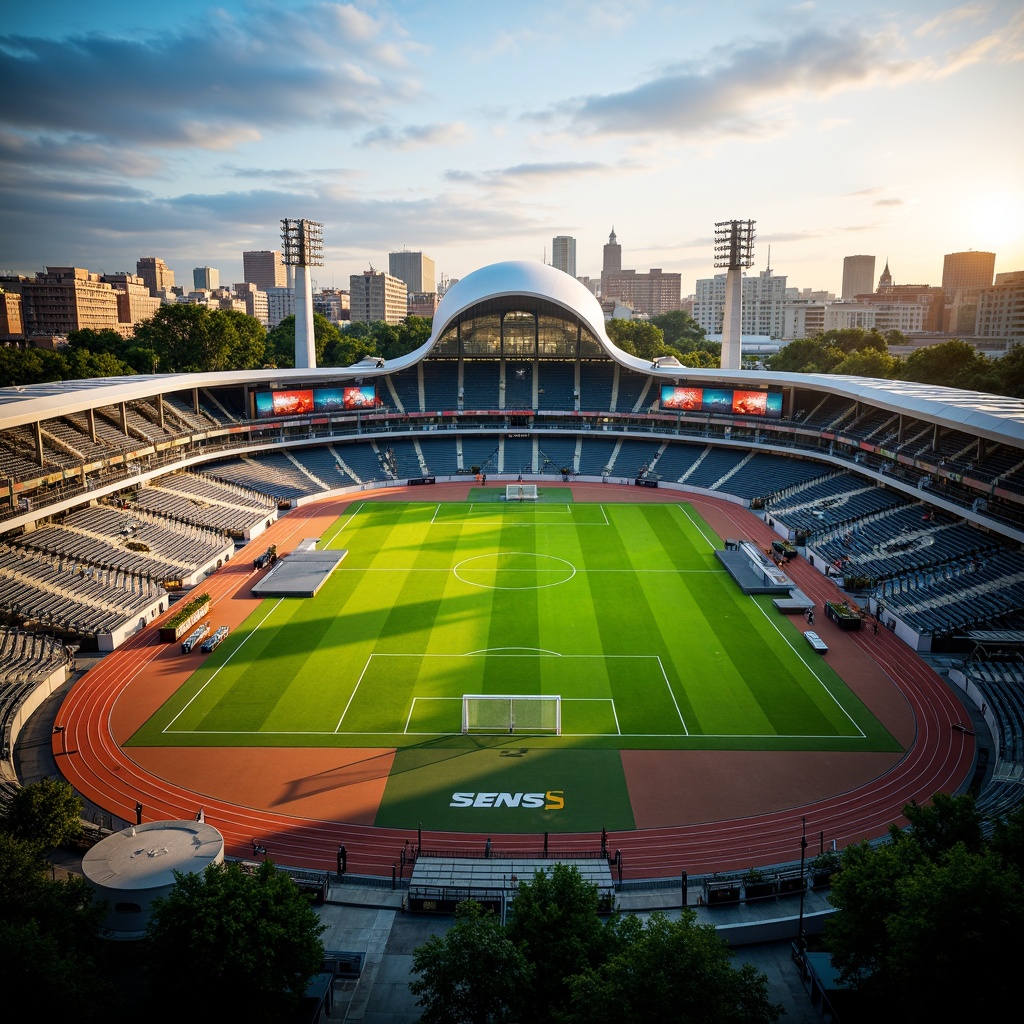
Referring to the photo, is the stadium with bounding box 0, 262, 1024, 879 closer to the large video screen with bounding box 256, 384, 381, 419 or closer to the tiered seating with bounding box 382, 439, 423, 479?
the large video screen with bounding box 256, 384, 381, 419

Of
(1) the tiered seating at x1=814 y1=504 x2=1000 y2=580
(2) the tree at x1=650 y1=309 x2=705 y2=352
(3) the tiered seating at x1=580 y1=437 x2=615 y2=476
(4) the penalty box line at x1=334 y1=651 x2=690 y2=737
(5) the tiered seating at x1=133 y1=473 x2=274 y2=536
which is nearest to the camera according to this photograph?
(4) the penalty box line at x1=334 y1=651 x2=690 y2=737

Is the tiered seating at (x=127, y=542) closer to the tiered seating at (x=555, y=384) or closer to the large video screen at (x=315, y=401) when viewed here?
the large video screen at (x=315, y=401)

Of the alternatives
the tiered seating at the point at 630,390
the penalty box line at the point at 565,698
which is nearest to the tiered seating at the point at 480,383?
the tiered seating at the point at 630,390

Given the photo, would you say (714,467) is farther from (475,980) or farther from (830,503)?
(475,980)

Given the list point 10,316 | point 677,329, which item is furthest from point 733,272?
point 10,316

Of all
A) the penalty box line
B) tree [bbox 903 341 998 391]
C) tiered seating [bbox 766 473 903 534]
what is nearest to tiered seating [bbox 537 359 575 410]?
tiered seating [bbox 766 473 903 534]

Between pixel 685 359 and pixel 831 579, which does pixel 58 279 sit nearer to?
pixel 685 359

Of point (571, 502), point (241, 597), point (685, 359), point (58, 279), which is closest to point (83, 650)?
point (241, 597)
